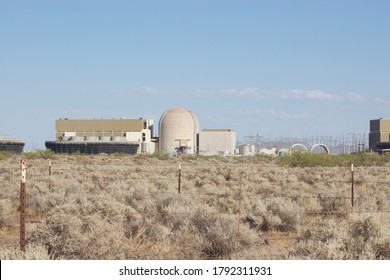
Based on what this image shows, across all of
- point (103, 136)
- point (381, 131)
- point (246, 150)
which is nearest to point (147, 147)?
point (103, 136)

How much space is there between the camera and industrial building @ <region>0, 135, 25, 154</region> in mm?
137250

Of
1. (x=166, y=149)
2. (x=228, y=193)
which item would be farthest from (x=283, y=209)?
(x=166, y=149)

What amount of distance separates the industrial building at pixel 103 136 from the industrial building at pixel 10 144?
5631 mm

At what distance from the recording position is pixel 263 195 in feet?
75.9

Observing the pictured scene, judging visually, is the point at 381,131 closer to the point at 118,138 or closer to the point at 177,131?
the point at 177,131

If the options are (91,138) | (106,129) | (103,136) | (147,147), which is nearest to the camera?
(91,138)

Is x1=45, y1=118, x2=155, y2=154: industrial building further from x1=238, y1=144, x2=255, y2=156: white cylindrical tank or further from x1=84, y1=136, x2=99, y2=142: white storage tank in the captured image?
x1=238, y1=144, x2=255, y2=156: white cylindrical tank

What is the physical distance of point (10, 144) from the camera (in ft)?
454

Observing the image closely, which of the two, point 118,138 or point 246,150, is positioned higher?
point 118,138

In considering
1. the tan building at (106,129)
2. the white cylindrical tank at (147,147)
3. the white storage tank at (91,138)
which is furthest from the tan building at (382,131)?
the white storage tank at (91,138)

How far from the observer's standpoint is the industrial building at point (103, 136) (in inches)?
5418

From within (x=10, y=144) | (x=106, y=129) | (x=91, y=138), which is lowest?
(x=10, y=144)

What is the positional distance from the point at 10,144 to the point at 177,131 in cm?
3460
